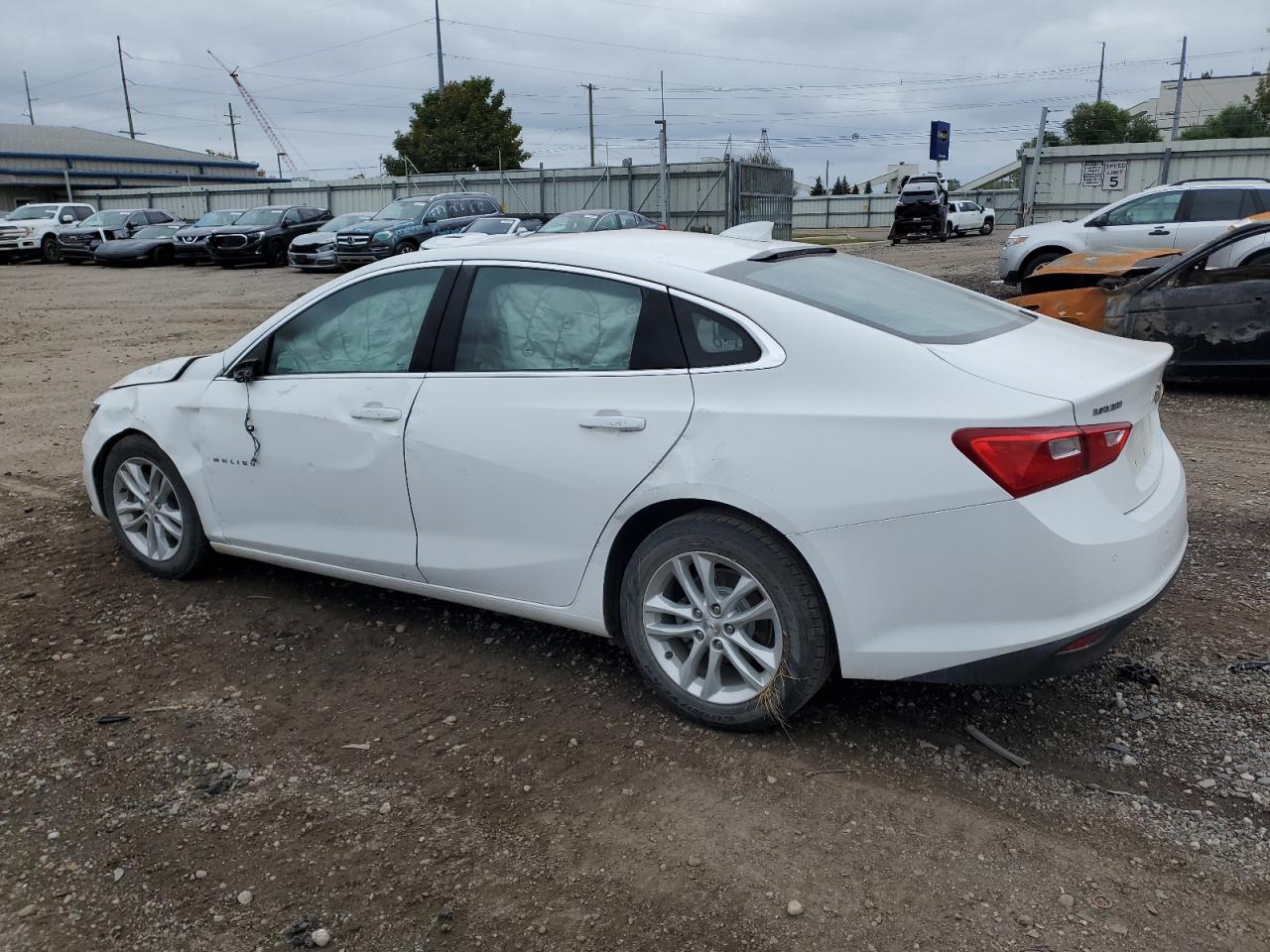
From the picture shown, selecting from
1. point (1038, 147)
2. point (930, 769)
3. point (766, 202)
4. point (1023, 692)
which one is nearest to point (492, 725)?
point (930, 769)

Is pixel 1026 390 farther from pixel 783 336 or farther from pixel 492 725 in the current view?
pixel 492 725

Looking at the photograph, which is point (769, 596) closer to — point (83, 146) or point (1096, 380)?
point (1096, 380)

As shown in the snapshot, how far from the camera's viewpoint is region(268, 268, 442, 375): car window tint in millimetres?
3893

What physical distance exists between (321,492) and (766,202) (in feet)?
104

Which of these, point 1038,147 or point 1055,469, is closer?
point 1055,469

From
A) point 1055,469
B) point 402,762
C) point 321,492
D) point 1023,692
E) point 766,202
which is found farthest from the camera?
point 766,202

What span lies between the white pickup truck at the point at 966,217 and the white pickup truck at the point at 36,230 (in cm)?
2842

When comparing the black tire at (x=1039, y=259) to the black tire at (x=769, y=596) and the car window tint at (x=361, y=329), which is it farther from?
the black tire at (x=769, y=596)


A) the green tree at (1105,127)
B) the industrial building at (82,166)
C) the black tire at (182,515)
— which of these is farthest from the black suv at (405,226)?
the green tree at (1105,127)

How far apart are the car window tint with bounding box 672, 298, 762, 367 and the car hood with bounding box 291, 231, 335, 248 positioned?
2309cm

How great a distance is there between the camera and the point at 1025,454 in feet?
8.93

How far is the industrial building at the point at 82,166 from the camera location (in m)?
50.1

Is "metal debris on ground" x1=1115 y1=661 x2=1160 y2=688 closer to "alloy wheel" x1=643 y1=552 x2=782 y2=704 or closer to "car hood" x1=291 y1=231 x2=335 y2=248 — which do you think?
"alloy wheel" x1=643 y1=552 x2=782 y2=704

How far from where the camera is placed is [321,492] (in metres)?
4.03
